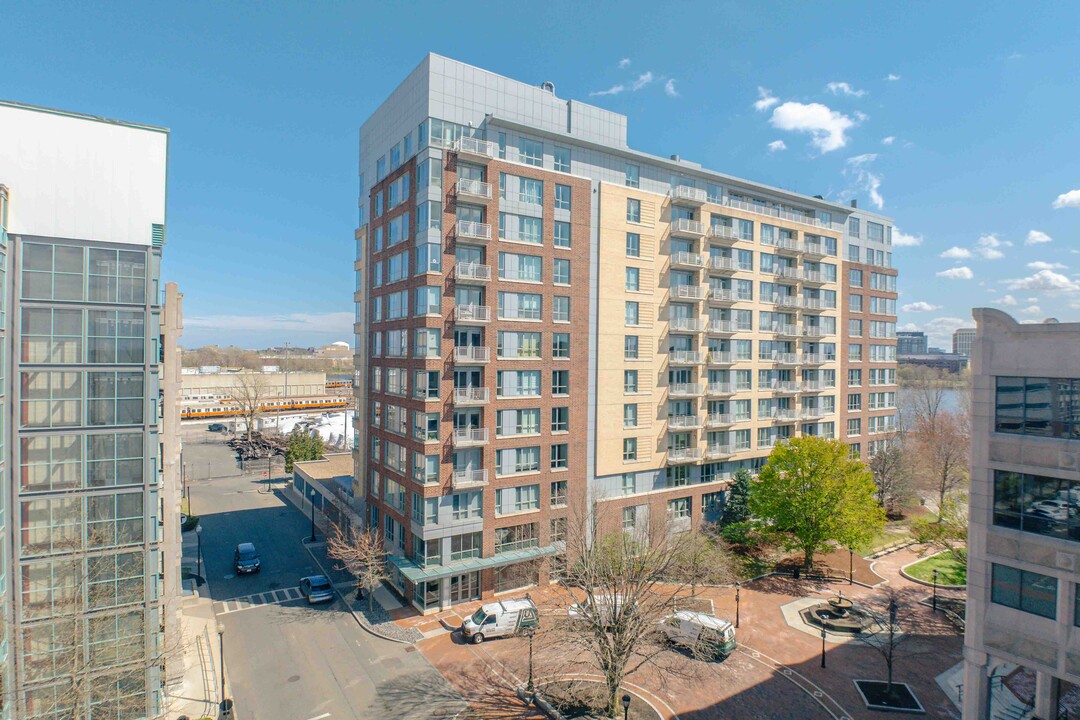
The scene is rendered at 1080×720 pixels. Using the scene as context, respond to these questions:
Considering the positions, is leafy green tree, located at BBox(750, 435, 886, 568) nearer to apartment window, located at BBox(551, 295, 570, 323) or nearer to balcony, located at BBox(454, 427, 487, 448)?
apartment window, located at BBox(551, 295, 570, 323)

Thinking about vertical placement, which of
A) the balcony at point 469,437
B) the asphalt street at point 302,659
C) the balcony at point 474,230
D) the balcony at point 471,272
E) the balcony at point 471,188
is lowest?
the asphalt street at point 302,659

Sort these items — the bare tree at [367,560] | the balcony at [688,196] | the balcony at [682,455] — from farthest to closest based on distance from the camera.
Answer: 1. the balcony at [682,455]
2. the balcony at [688,196]
3. the bare tree at [367,560]

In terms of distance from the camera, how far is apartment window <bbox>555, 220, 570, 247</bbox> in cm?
3662

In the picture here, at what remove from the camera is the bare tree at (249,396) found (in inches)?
3440

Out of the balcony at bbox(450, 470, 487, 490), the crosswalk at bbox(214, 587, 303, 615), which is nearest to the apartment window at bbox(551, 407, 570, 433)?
the balcony at bbox(450, 470, 487, 490)

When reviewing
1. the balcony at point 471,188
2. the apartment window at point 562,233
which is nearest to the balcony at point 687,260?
the apartment window at point 562,233

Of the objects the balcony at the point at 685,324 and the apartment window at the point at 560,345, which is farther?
the balcony at the point at 685,324

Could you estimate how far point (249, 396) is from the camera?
302 feet

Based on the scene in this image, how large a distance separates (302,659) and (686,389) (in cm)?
3136

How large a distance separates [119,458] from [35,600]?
5.67 m

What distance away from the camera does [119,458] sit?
21.2 m

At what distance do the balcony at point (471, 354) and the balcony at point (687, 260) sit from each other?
1786 centimetres

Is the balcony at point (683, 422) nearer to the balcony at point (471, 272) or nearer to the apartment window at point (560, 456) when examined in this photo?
the apartment window at point (560, 456)

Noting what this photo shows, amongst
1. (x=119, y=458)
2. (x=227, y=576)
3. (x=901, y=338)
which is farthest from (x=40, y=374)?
(x=901, y=338)
